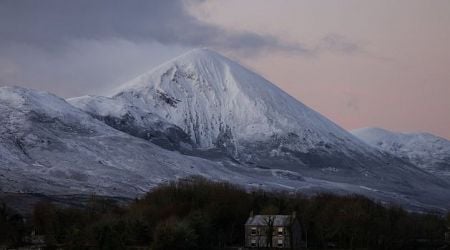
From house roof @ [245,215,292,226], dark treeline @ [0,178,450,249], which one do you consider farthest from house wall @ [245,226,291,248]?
dark treeline @ [0,178,450,249]

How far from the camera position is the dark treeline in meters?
94.2

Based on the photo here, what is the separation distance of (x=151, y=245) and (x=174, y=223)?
365cm

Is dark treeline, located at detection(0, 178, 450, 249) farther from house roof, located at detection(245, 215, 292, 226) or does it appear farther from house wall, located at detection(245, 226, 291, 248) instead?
house roof, located at detection(245, 215, 292, 226)

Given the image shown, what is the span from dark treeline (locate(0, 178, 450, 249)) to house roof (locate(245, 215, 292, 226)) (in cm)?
242

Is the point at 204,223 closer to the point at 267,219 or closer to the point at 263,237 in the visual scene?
the point at 263,237

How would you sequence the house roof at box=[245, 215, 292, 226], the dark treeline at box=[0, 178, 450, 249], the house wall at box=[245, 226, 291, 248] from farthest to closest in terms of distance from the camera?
the house roof at box=[245, 215, 292, 226] < the house wall at box=[245, 226, 291, 248] < the dark treeline at box=[0, 178, 450, 249]

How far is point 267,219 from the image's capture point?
10850 centimetres

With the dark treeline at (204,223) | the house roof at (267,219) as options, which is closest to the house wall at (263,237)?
the house roof at (267,219)

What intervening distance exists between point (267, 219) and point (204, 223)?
13419 mm

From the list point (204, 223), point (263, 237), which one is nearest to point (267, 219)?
point (263, 237)

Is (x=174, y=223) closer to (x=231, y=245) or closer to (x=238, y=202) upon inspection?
(x=231, y=245)

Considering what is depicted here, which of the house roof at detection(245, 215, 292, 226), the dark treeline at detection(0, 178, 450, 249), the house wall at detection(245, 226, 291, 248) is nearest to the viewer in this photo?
the dark treeline at detection(0, 178, 450, 249)

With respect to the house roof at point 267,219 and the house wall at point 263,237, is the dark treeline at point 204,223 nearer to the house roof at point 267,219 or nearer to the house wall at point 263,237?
the house wall at point 263,237

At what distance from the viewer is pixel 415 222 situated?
123312 mm
